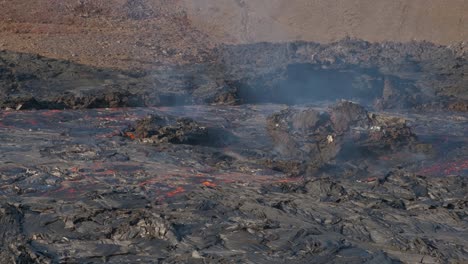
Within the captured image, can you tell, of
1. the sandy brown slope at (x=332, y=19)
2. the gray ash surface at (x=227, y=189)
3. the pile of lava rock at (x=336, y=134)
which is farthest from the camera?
the sandy brown slope at (x=332, y=19)

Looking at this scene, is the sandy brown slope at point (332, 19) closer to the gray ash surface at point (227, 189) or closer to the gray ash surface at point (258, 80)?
the gray ash surface at point (258, 80)

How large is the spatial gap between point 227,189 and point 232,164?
1556mm

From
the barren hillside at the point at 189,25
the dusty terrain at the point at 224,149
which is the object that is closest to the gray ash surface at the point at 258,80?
the dusty terrain at the point at 224,149

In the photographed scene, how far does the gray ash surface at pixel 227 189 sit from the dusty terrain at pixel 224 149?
0.02m

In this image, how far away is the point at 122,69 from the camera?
57.0 ft

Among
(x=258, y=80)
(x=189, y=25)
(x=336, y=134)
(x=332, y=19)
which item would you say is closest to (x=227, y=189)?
(x=336, y=134)

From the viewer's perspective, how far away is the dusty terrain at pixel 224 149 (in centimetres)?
695

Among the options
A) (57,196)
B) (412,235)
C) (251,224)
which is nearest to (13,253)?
(57,196)

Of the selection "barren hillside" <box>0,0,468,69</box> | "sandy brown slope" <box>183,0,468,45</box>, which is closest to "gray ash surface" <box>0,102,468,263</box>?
"barren hillside" <box>0,0,468,69</box>

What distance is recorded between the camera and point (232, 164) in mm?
9930

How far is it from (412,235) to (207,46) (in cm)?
1505

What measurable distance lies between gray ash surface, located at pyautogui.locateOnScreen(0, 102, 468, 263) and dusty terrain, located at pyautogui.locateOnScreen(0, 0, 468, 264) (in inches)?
1.0

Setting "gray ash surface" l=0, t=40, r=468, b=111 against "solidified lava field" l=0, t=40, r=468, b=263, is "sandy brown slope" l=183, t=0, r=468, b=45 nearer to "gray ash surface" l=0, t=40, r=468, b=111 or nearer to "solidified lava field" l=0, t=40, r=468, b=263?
"gray ash surface" l=0, t=40, r=468, b=111

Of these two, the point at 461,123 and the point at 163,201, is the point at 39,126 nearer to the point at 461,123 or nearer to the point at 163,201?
the point at 163,201
